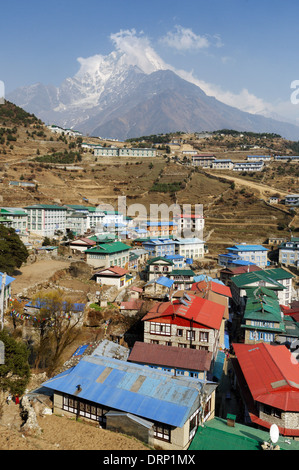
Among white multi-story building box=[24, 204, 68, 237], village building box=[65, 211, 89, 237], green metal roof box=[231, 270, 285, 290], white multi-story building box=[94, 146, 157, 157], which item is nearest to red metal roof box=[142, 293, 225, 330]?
green metal roof box=[231, 270, 285, 290]

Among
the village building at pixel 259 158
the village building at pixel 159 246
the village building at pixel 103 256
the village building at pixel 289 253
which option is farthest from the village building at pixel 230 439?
the village building at pixel 259 158

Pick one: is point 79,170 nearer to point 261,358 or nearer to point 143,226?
point 143,226

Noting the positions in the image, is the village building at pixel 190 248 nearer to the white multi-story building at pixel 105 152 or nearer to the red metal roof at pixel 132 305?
the red metal roof at pixel 132 305

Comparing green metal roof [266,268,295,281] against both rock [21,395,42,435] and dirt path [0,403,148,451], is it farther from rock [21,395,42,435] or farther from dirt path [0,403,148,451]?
rock [21,395,42,435]

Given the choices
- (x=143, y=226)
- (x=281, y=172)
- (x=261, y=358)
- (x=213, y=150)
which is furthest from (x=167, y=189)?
(x=261, y=358)

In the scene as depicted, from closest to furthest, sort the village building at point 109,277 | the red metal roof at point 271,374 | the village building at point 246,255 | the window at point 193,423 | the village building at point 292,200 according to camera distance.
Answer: the window at point 193,423
the red metal roof at point 271,374
the village building at point 109,277
the village building at point 246,255
the village building at point 292,200
